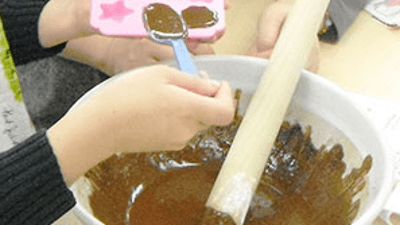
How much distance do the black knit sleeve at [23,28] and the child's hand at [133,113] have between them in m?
0.29

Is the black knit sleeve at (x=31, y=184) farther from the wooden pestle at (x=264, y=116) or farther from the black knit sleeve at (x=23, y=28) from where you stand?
the black knit sleeve at (x=23, y=28)

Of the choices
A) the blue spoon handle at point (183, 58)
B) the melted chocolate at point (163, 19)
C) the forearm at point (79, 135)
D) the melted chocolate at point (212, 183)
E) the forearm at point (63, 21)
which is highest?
the melted chocolate at point (163, 19)

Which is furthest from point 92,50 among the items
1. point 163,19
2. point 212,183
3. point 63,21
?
point 212,183

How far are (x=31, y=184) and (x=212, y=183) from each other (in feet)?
0.79

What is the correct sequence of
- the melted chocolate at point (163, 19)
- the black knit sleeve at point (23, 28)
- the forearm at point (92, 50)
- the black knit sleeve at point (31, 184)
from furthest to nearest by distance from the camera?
Result: the forearm at point (92, 50)
the black knit sleeve at point (23, 28)
the melted chocolate at point (163, 19)
the black knit sleeve at point (31, 184)

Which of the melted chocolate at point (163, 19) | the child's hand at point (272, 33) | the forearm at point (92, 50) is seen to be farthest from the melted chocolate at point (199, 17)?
the forearm at point (92, 50)

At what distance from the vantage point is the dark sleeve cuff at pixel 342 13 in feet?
3.30

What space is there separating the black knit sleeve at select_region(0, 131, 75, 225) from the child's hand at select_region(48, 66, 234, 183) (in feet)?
0.06

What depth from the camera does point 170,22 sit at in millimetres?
752

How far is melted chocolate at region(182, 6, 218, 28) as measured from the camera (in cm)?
76

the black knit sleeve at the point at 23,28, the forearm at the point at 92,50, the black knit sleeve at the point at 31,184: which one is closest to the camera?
the black knit sleeve at the point at 31,184

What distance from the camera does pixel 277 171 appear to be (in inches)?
31.6

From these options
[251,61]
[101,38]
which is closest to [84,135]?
[251,61]

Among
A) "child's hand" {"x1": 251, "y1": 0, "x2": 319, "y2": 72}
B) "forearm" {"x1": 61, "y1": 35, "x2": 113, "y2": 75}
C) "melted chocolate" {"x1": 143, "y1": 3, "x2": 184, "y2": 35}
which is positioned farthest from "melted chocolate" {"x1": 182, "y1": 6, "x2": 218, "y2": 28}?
"forearm" {"x1": 61, "y1": 35, "x2": 113, "y2": 75}
